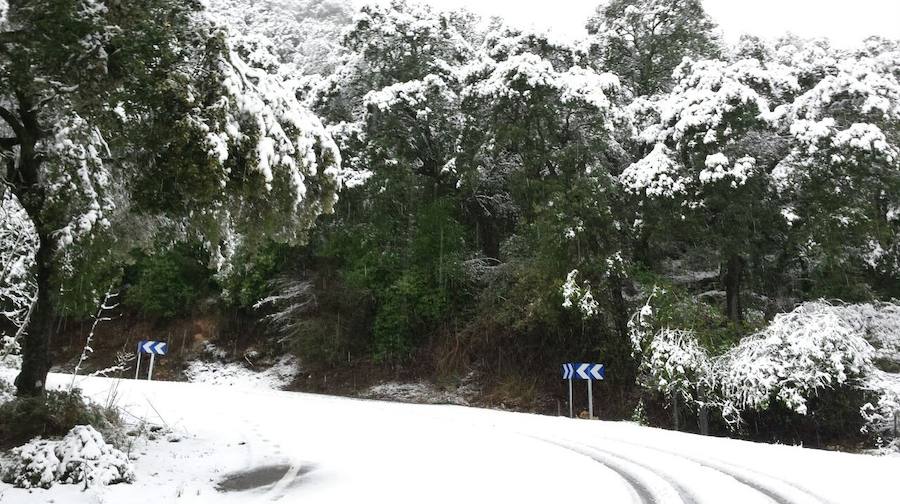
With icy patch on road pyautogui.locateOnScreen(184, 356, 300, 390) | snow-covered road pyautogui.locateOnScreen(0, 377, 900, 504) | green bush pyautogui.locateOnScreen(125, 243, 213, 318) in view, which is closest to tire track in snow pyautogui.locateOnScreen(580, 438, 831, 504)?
snow-covered road pyautogui.locateOnScreen(0, 377, 900, 504)

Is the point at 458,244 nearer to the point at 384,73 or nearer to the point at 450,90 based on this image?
the point at 450,90

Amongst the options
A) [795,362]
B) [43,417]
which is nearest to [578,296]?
[795,362]

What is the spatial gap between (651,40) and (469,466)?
60.7 ft

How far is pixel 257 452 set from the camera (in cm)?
859

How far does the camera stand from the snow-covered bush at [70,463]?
6.06m

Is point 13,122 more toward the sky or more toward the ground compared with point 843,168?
more toward the ground

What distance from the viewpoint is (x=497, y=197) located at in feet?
75.3

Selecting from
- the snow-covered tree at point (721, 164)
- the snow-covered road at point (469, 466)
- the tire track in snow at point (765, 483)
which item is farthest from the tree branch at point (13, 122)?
the snow-covered tree at point (721, 164)

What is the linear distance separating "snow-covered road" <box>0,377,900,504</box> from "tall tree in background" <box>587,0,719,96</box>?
14437 millimetres

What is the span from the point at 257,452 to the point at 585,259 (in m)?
11.1

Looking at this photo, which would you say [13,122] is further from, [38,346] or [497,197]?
[497,197]

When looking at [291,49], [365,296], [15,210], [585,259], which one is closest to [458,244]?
[365,296]

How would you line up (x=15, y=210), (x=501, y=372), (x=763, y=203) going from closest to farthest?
(x=15, y=210)
(x=763, y=203)
(x=501, y=372)

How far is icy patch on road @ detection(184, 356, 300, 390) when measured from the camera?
24.6m
